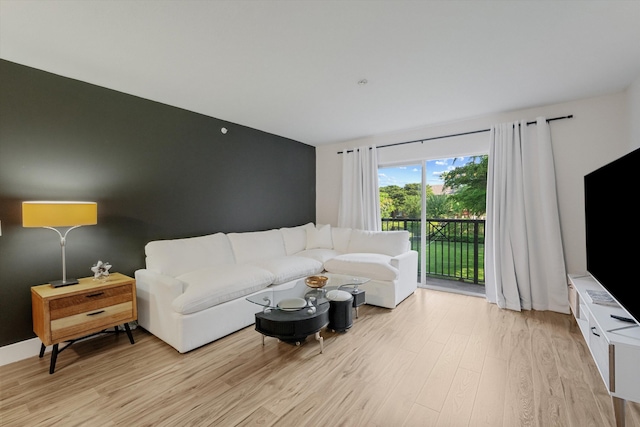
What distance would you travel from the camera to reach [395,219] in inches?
181

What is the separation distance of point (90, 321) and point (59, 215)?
86 centimetres

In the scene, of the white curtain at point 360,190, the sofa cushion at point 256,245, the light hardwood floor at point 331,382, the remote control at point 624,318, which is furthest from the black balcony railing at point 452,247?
the remote control at point 624,318

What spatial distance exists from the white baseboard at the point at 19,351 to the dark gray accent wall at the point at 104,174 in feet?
0.17

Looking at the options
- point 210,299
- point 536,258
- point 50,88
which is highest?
point 50,88

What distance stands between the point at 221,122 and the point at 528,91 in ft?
11.6

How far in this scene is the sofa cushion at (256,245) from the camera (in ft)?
11.4

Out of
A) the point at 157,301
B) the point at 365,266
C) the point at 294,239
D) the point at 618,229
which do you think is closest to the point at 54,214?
the point at 157,301

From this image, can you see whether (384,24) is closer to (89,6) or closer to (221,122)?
(89,6)

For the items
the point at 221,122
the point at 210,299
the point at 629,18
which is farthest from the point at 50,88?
the point at 629,18

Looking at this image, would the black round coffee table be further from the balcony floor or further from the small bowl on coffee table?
the balcony floor

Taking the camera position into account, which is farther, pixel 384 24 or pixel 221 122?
pixel 221 122

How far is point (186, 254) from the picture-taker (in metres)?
2.93

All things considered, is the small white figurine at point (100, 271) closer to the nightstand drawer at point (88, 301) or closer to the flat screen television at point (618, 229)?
the nightstand drawer at point (88, 301)

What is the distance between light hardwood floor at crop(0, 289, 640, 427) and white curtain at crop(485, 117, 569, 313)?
1.93 feet
